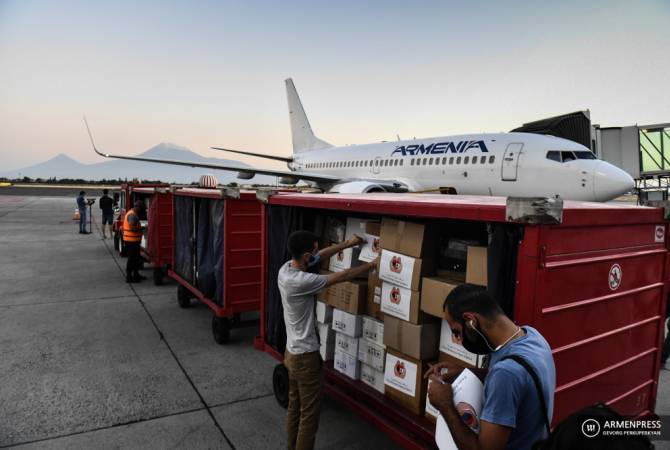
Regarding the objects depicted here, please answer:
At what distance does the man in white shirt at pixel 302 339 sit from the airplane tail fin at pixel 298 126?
94.6 feet

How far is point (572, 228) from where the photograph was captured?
8.65 ft

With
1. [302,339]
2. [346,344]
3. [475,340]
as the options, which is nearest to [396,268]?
[302,339]

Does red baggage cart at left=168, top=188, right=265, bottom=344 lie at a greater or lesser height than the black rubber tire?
greater

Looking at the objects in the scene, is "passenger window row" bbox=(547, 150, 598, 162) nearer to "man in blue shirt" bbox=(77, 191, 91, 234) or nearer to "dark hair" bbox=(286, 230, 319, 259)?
"dark hair" bbox=(286, 230, 319, 259)

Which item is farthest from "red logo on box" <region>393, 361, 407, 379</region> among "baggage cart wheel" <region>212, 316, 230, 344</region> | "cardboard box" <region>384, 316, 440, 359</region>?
Result: "baggage cart wheel" <region>212, 316, 230, 344</region>

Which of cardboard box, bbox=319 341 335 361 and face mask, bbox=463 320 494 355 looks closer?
face mask, bbox=463 320 494 355

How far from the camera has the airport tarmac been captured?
13.5 feet

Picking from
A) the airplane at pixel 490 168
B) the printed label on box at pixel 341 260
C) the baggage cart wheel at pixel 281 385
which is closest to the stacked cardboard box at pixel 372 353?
the printed label on box at pixel 341 260

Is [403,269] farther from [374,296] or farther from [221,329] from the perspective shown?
[221,329]

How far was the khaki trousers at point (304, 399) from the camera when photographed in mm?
3402

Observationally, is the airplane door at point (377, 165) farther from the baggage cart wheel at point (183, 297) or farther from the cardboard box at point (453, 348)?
the cardboard box at point (453, 348)

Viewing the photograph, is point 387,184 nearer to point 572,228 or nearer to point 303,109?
point 572,228

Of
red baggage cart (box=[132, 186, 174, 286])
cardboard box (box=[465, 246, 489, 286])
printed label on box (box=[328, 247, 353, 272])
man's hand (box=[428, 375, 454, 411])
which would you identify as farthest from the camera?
red baggage cart (box=[132, 186, 174, 286])

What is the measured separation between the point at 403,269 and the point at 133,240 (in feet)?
27.2
